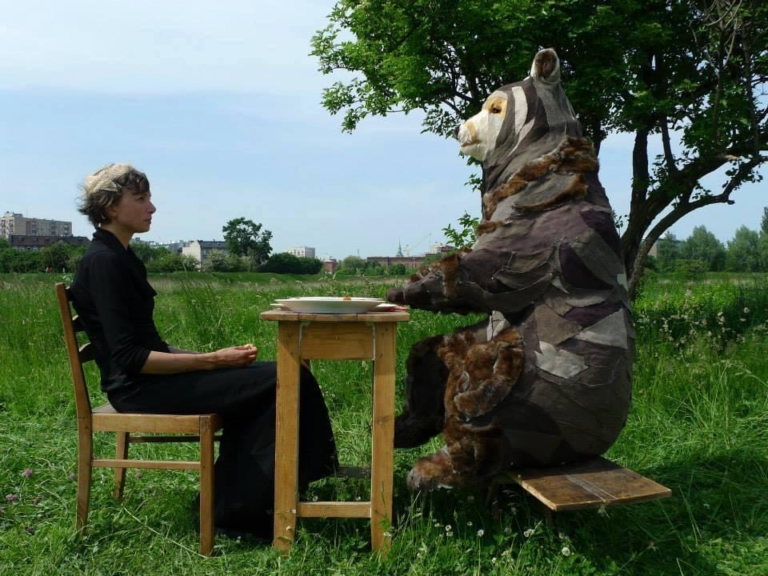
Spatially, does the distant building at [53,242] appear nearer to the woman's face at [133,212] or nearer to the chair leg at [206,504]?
the woman's face at [133,212]

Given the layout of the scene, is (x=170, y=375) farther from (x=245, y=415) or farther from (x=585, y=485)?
(x=585, y=485)

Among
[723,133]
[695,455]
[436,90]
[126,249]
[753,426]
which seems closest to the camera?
[126,249]

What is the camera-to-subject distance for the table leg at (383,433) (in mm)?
2506

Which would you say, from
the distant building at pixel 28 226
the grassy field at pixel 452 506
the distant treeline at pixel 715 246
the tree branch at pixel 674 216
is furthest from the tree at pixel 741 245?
the distant building at pixel 28 226

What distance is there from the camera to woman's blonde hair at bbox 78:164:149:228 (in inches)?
107

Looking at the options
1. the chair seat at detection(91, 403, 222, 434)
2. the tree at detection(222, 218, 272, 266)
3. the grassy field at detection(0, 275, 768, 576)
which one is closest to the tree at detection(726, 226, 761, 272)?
the tree at detection(222, 218, 272, 266)

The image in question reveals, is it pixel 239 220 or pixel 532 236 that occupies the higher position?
pixel 239 220

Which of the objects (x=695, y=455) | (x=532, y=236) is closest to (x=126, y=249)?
(x=532, y=236)

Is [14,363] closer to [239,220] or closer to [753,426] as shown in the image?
[753,426]

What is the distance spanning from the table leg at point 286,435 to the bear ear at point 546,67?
1.31 meters

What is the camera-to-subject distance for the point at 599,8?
563 centimetres

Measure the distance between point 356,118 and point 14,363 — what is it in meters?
4.15

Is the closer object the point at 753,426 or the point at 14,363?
the point at 753,426

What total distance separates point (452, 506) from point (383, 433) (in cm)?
54
